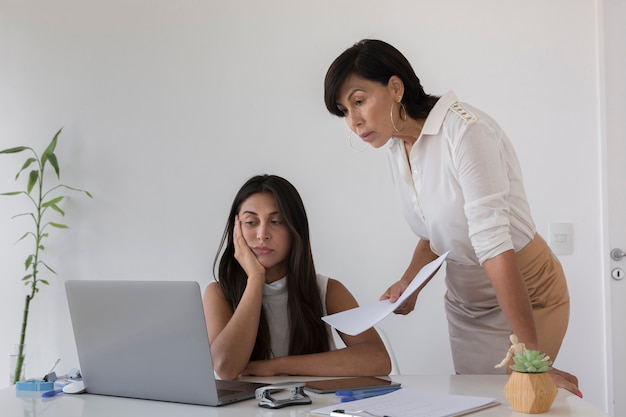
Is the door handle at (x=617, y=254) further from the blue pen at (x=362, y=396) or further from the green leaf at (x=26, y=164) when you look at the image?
the green leaf at (x=26, y=164)

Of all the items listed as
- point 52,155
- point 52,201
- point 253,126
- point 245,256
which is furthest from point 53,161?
point 245,256

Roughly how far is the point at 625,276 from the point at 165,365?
2.17 metres

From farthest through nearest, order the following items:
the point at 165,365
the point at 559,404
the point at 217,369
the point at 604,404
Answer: the point at 604,404, the point at 217,369, the point at 165,365, the point at 559,404

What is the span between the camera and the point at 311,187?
2.92 m

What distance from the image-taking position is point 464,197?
1.56 m

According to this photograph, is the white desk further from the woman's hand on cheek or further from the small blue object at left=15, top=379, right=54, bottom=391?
the woman's hand on cheek

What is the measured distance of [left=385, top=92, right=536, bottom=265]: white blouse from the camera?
149 centimetres

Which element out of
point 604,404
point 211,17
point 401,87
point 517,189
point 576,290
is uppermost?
point 211,17

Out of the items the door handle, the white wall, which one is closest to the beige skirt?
the white wall

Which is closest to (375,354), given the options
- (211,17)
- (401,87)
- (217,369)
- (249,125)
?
(217,369)

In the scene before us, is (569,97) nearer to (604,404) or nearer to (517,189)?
(604,404)

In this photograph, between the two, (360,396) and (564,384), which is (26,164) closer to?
(360,396)

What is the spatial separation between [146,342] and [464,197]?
2.41 ft

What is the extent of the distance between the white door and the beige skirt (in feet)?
3.77
